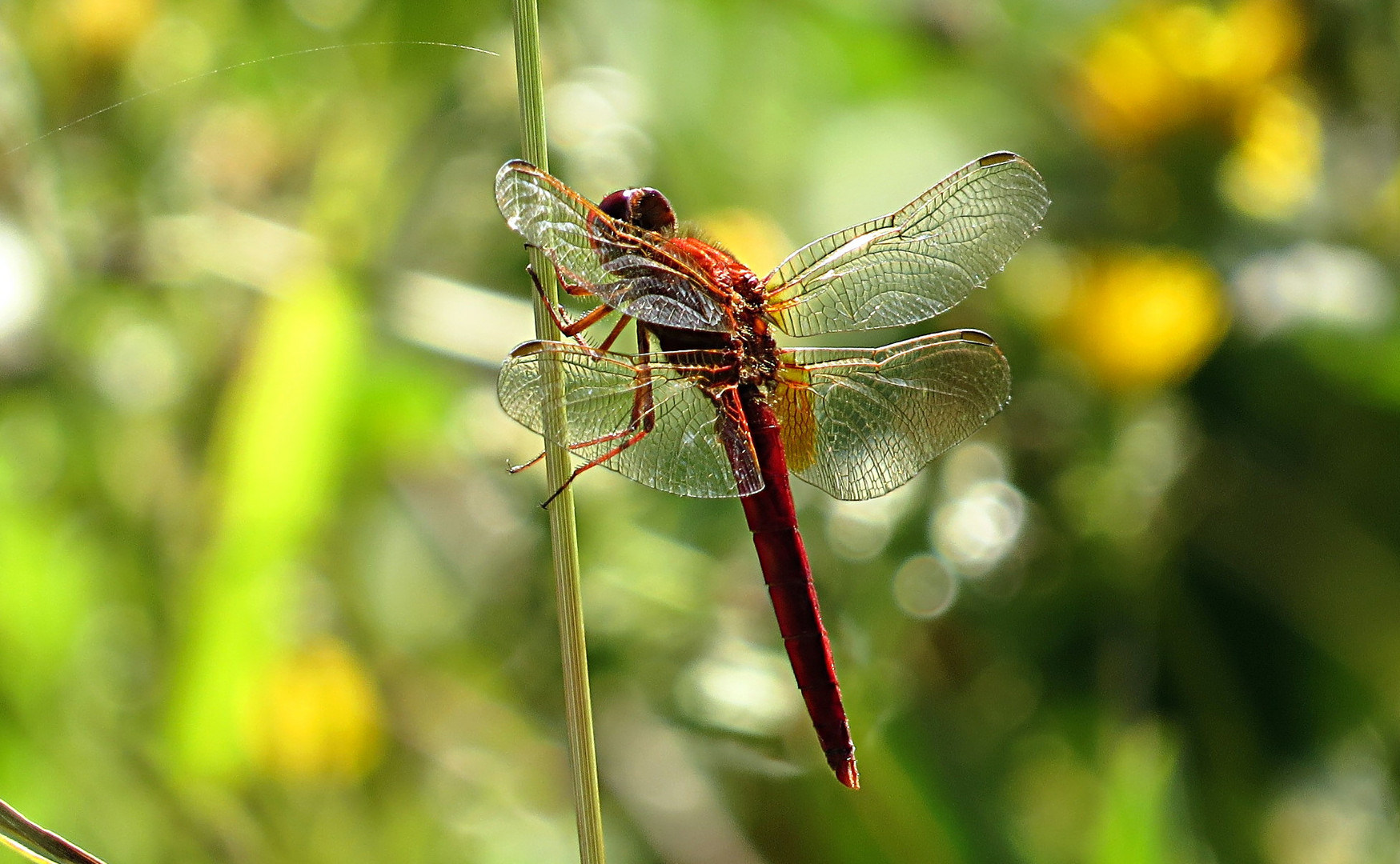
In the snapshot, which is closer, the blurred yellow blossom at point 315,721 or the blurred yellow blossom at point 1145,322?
the blurred yellow blossom at point 315,721

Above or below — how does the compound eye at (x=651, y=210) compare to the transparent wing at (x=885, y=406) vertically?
above

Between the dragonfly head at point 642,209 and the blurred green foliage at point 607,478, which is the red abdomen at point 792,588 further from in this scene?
the blurred green foliage at point 607,478

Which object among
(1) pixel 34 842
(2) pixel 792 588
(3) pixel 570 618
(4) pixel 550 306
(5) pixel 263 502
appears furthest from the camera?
(5) pixel 263 502

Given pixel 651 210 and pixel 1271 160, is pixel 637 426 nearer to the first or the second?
pixel 651 210

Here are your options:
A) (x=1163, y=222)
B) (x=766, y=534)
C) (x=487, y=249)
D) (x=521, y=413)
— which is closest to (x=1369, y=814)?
(x=1163, y=222)

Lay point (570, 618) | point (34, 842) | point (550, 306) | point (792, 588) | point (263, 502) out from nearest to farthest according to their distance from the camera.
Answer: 1. point (34, 842)
2. point (570, 618)
3. point (550, 306)
4. point (792, 588)
5. point (263, 502)

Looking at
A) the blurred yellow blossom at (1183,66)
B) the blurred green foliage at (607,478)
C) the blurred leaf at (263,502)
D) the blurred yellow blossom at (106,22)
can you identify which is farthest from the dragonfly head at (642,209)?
the blurred yellow blossom at (106,22)

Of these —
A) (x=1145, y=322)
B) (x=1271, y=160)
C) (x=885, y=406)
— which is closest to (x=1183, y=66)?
(x=1271, y=160)
